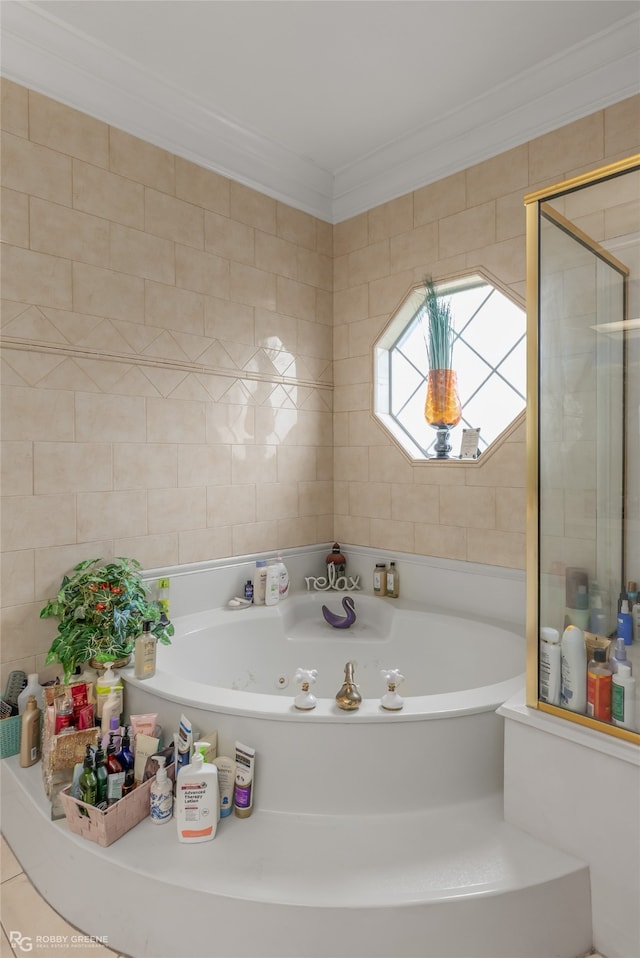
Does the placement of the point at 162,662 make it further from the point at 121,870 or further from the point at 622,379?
the point at 622,379

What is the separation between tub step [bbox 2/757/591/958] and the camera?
4.47 ft

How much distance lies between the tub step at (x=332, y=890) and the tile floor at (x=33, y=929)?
0.03 m

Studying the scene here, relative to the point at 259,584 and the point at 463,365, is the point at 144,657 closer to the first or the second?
the point at 259,584

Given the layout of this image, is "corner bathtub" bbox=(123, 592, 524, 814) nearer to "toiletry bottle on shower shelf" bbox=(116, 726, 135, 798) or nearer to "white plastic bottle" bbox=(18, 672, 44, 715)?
"toiletry bottle on shower shelf" bbox=(116, 726, 135, 798)

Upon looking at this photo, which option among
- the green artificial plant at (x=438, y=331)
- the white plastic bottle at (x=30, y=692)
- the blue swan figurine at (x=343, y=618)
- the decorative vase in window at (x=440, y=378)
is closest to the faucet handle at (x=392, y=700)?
the blue swan figurine at (x=343, y=618)

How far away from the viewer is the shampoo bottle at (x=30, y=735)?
198 centimetres

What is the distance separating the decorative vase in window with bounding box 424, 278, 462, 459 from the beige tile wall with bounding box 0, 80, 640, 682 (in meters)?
0.16

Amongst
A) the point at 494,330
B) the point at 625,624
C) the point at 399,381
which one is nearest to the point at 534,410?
the point at 625,624

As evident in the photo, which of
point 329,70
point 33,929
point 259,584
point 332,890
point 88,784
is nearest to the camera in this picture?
point 332,890

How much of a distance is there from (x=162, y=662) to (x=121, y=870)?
80 centimetres

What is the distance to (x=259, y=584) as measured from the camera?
283cm

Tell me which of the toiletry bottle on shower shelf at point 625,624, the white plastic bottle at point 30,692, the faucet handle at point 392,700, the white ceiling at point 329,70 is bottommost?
the white plastic bottle at point 30,692

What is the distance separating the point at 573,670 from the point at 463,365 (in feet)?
6.09

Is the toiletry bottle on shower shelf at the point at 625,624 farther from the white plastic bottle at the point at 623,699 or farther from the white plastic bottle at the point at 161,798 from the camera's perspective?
the white plastic bottle at the point at 161,798
